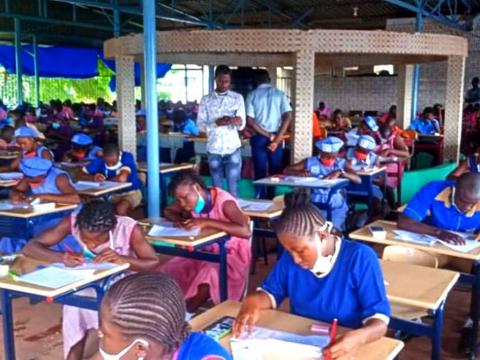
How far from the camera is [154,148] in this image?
17.2 feet

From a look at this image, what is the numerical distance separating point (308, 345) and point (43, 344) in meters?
2.46

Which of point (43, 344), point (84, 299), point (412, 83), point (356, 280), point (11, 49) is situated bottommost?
point (43, 344)

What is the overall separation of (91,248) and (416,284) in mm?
1650

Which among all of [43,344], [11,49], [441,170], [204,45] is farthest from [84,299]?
[11,49]

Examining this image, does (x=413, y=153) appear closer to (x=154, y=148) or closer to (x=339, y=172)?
(x=339, y=172)

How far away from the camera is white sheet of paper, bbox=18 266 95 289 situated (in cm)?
282

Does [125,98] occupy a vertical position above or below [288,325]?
above

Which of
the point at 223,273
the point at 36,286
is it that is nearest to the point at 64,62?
the point at 223,273

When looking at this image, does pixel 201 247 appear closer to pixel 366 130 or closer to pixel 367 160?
→ pixel 367 160

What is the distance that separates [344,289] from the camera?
2.37m

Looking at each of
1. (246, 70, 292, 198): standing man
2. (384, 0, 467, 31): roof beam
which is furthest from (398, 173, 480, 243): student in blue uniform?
(384, 0, 467, 31): roof beam

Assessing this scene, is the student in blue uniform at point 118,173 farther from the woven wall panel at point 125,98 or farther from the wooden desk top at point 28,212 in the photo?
the wooden desk top at point 28,212

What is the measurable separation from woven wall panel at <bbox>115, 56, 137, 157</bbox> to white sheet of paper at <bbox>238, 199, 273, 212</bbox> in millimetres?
2949

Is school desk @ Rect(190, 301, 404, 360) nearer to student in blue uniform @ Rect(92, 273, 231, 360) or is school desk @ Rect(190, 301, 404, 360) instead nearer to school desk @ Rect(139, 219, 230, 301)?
student in blue uniform @ Rect(92, 273, 231, 360)
